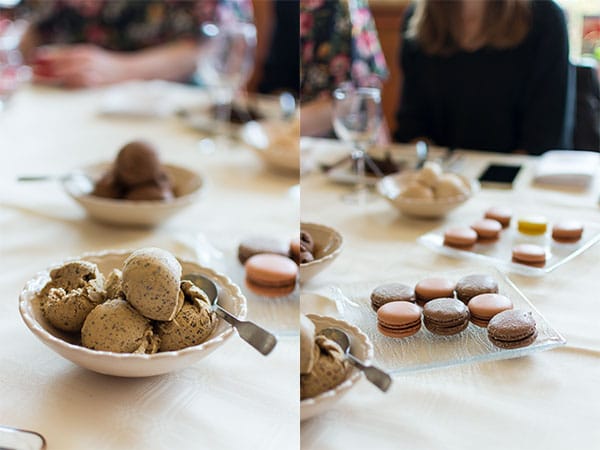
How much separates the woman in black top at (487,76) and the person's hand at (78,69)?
691mm

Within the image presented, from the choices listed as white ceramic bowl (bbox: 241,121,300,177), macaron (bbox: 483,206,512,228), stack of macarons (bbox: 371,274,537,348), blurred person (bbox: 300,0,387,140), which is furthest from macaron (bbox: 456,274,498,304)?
blurred person (bbox: 300,0,387,140)

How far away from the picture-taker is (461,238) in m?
0.79

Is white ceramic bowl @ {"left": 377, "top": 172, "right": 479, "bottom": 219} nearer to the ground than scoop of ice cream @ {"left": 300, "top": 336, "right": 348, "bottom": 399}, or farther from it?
nearer to the ground

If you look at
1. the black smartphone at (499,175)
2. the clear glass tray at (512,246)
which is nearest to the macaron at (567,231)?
the clear glass tray at (512,246)

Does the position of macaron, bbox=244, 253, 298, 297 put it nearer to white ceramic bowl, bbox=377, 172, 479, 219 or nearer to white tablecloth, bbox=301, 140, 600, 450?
white tablecloth, bbox=301, 140, 600, 450

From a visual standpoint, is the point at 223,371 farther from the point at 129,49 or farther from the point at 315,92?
the point at 129,49

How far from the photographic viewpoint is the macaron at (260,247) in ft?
2.50

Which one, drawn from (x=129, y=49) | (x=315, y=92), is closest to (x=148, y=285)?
(x=315, y=92)

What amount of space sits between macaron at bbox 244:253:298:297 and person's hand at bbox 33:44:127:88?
114 centimetres

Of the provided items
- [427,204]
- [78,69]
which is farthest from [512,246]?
[78,69]

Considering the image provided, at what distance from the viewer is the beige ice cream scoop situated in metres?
0.48

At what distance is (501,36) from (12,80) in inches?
37.6

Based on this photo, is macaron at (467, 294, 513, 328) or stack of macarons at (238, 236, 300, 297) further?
A: stack of macarons at (238, 236, 300, 297)

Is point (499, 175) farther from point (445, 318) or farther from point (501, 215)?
point (445, 318)
